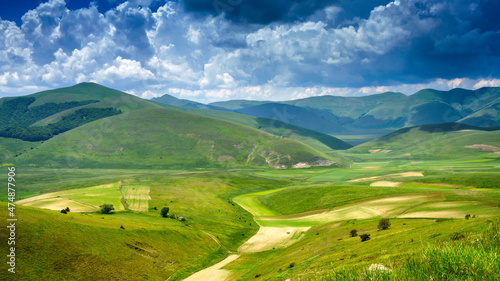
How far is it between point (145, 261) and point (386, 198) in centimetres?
8170

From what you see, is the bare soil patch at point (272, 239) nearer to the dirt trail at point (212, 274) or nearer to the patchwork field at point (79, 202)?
the dirt trail at point (212, 274)

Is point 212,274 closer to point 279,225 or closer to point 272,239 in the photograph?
point 272,239

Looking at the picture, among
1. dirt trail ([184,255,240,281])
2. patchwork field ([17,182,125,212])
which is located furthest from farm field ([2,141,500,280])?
patchwork field ([17,182,125,212])

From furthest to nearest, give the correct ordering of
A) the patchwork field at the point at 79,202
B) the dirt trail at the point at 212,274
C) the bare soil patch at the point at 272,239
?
the patchwork field at the point at 79,202 < the bare soil patch at the point at 272,239 < the dirt trail at the point at 212,274

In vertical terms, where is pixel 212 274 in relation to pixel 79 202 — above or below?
below

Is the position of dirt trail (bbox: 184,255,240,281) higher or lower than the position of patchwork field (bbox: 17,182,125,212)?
lower

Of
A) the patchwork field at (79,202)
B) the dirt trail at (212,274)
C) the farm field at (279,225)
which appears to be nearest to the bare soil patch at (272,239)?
the farm field at (279,225)

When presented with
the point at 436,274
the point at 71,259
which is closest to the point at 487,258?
the point at 436,274

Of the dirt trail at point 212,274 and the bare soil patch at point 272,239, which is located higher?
the dirt trail at point 212,274

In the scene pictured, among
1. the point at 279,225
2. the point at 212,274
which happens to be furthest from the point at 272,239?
the point at 212,274

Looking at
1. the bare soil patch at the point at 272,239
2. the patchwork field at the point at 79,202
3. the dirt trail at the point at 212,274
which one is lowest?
the bare soil patch at the point at 272,239

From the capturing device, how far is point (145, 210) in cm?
9575

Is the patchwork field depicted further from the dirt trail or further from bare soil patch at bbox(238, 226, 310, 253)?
the dirt trail

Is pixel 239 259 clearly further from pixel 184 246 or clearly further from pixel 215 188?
pixel 215 188
